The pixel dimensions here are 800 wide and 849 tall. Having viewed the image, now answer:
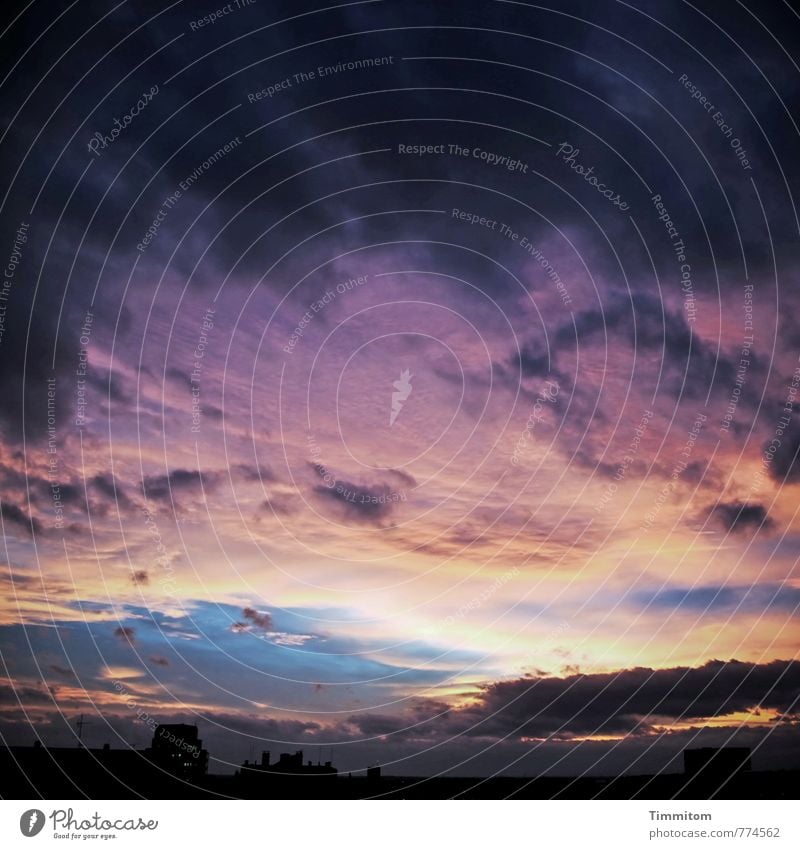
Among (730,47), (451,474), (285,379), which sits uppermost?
(730,47)

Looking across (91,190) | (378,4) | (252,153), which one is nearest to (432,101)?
(378,4)

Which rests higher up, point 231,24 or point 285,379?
A: point 231,24

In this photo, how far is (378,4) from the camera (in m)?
23.1

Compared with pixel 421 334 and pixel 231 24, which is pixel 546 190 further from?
pixel 231 24
